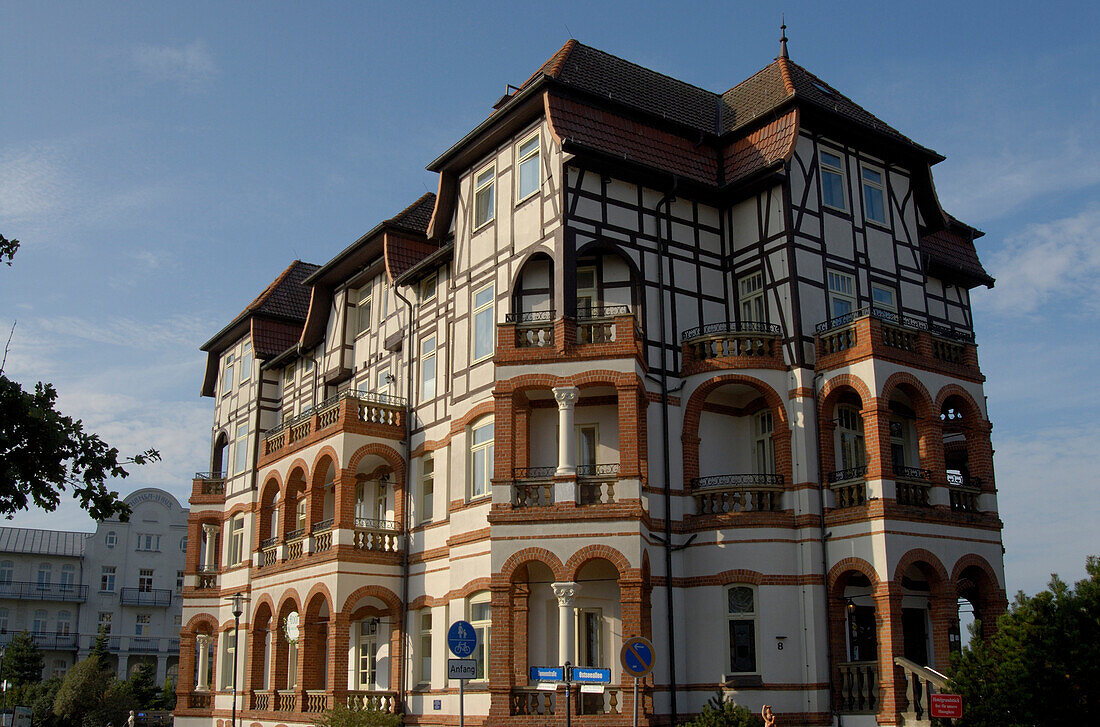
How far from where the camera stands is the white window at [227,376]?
43.3 m

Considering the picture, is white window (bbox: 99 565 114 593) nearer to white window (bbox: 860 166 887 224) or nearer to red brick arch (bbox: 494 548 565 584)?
red brick arch (bbox: 494 548 565 584)

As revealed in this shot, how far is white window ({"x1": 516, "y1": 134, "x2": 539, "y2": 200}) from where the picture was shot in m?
26.0

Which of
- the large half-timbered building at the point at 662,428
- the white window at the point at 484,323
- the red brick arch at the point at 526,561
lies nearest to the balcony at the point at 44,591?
the large half-timbered building at the point at 662,428

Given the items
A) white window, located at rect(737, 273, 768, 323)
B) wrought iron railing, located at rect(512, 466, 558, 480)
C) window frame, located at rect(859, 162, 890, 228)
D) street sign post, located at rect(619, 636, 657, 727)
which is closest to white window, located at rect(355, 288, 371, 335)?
wrought iron railing, located at rect(512, 466, 558, 480)

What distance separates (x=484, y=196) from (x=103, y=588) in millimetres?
54347

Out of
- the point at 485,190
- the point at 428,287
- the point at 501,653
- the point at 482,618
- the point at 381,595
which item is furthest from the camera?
the point at 428,287

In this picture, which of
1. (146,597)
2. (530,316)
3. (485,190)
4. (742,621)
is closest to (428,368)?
(485,190)

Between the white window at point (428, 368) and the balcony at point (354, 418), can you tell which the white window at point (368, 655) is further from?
the white window at point (428, 368)

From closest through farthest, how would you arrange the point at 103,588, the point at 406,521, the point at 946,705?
1. the point at 946,705
2. the point at 406,521
3. the point at 103,588

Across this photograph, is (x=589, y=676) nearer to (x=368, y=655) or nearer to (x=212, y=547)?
(x=368, y=655)

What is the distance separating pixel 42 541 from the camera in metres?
71.9

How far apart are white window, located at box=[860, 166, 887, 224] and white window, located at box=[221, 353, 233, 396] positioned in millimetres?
26083

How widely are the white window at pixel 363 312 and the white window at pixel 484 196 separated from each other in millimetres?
7608

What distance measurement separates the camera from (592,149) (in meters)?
24.6
